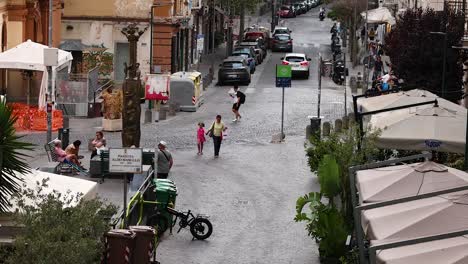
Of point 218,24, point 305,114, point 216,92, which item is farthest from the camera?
point 218,24

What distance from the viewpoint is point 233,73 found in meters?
59.7

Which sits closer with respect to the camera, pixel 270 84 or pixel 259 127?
pixel 259 127

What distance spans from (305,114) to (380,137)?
21549mm

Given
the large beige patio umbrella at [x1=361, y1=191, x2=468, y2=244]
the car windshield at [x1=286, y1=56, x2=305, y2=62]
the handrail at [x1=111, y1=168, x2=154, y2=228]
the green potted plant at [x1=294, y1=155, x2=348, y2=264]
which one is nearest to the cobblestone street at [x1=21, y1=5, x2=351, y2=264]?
the handrail at [x1=111, y1=168, x2=154, y2=228]

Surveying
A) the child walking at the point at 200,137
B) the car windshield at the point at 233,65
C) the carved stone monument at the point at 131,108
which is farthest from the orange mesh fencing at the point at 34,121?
the car windshield at the point at 233,65

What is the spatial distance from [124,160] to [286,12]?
9063 centimetres

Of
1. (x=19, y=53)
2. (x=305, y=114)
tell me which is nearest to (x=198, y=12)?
(x=305, y=114)

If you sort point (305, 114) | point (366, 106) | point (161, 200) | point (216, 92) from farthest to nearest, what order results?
point (216, 92) < point (305, 114) < point (366, 106) < point (161, 200)

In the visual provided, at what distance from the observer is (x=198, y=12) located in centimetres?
7300

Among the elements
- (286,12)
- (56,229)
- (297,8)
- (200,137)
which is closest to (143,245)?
(56,229)

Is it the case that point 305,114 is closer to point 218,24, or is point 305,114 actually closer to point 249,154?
point 249,154

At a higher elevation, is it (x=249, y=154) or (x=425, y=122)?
(x=425, y=122)

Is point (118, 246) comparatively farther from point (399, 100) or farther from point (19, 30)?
point (19, 30)

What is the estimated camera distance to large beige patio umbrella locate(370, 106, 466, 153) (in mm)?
25875
